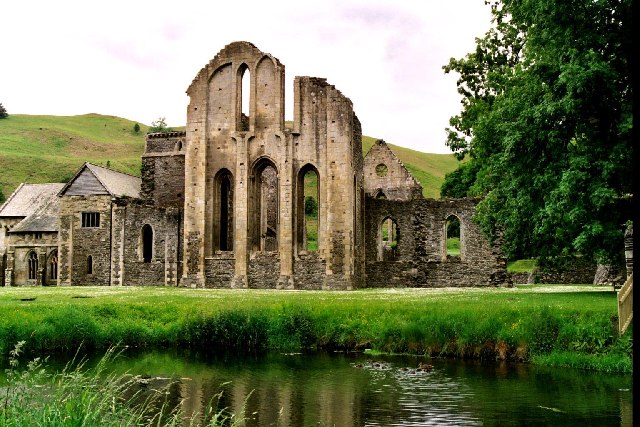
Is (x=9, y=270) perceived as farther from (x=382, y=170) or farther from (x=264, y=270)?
(x=382, y=170)

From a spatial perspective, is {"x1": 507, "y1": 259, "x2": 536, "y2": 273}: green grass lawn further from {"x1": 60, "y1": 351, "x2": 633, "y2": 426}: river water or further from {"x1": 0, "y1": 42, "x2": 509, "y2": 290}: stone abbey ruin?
{"x1": 60, "y1": 351, "x2": 633, "y2": 426}: river water

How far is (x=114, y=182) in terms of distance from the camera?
5316cm

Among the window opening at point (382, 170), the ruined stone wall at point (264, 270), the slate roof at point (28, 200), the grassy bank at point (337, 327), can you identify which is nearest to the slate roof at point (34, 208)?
the slate roof at point (28, 200)

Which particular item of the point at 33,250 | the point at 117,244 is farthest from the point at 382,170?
the point at 33,250

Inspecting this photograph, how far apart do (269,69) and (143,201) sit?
14.1 meters

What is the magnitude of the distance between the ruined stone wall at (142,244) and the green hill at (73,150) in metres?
53.7

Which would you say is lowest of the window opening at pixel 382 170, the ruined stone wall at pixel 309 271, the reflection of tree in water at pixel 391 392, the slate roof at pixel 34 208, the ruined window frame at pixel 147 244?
the reflection of tree in water at pixel 391 392

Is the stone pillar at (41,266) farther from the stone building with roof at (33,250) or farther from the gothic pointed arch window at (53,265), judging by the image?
the gothic pointed arch window at (53,265)

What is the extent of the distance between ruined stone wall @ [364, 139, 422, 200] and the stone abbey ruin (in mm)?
8687

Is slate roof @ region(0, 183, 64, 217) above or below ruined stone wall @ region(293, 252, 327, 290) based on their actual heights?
above

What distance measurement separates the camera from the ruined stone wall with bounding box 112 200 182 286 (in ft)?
158

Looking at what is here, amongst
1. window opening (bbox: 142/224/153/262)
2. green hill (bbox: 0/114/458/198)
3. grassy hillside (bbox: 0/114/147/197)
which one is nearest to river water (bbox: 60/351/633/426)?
window opening (bbox: 142/224/153/262)

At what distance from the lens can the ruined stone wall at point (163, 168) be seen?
5484 cm

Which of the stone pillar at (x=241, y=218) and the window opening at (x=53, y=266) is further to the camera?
the window opening at (x=53, y=266)
